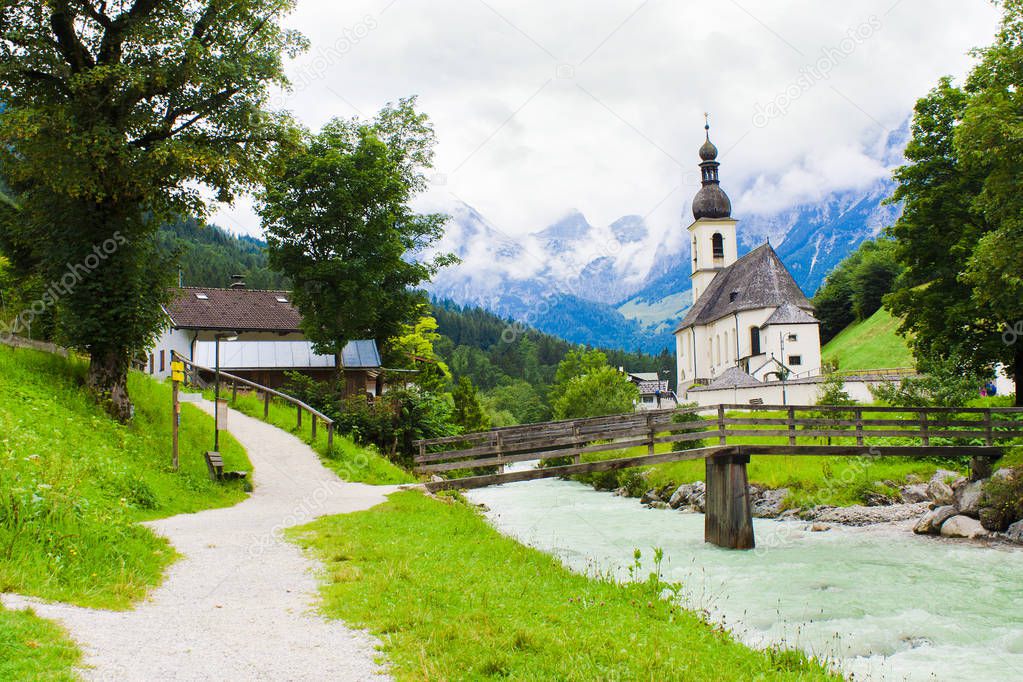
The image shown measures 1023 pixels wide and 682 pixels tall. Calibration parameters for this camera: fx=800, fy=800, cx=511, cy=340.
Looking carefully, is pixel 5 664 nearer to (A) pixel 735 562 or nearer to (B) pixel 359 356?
(A) pixel 735 562

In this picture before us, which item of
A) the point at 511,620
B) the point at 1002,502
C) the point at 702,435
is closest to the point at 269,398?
the point at 702,435

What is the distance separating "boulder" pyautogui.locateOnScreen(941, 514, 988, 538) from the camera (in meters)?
20.2

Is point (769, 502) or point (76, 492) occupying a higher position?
point (76, 492)

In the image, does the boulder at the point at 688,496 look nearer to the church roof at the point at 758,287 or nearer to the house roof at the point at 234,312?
the house roof at the point at 234,312

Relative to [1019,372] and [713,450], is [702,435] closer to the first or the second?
[713,450]

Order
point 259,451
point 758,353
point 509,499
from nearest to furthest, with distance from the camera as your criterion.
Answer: point 259,451, point 509,499, point 758,353

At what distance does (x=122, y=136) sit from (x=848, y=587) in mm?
17285

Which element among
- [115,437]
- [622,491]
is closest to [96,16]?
[115,437]

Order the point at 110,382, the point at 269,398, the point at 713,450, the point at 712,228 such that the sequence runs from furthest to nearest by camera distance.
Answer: the point at 712,228 → the point at 269,398 → the point at 713,450 → the point at 110,382

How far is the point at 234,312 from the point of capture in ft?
169

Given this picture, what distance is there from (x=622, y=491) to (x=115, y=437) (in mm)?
25060

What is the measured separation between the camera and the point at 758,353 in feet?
243

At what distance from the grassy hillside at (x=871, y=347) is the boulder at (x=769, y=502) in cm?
4150

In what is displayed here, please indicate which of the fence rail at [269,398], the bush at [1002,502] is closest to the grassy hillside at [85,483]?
the fence rail at [269,398]
